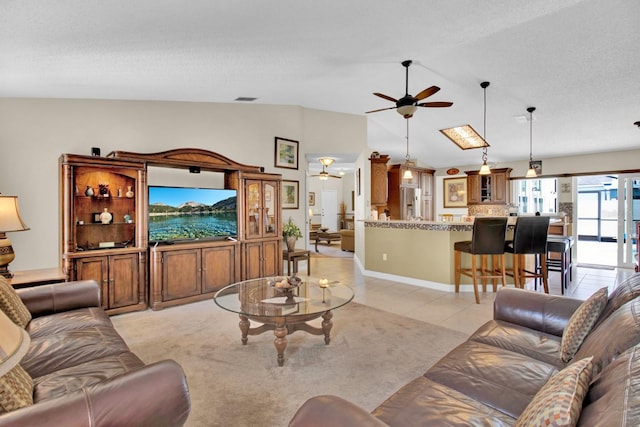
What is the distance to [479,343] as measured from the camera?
1873 millimetres

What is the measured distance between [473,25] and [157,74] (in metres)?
3.08

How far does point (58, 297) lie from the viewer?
2.43m

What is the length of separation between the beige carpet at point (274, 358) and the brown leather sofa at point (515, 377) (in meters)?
0.68

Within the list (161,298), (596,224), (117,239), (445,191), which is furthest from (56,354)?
(596,224)

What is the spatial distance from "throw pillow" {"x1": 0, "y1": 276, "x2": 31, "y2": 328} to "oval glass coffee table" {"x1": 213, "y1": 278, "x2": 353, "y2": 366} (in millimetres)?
1194

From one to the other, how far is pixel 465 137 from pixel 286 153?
3.92 meters

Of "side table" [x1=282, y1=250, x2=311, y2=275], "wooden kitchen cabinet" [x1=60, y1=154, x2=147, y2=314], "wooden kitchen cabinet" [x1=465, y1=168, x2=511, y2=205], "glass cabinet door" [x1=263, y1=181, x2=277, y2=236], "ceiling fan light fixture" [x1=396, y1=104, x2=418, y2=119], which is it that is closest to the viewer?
"wooden kitchen cabinet" [x1=60, y1=154, x2=147, y2=314]

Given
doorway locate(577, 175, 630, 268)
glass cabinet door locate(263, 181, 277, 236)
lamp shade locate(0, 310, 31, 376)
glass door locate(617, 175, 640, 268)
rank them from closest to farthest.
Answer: lamp shade locate(0, 310, 31, 376) → glass cabinet door locate(263, 181, 277, 236) → glass door locate(617, 175, 640, 268) → doorway locate(577, 175, 630, 268)

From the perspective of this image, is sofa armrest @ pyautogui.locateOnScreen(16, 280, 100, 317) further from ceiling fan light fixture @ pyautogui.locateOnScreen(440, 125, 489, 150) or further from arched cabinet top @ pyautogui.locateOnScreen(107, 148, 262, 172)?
ceiling fan light fixture @ pyautogui.locateOnScreen(440, 125, 489, 150)

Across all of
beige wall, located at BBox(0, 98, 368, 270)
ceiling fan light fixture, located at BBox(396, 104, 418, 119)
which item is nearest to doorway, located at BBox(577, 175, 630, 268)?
ceiling fan light fixture, located at BBox(396, 104, 418, 119)

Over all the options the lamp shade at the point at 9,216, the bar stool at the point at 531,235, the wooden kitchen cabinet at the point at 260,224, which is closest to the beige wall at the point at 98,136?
the wooden kitchen cabinet at the point at 260,224

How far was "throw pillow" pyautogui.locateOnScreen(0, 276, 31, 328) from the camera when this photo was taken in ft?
6.34

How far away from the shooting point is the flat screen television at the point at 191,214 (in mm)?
3971

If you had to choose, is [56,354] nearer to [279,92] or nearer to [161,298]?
[161,298]
